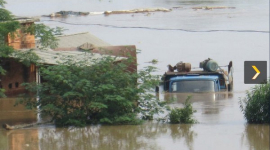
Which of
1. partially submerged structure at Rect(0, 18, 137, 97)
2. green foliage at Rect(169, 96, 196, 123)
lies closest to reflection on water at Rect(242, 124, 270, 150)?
green foliage at Rect(169, 96, 196, 123)

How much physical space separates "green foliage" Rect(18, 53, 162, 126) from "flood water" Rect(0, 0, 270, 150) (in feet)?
1.29

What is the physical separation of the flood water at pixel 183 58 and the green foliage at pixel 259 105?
26 centimetres

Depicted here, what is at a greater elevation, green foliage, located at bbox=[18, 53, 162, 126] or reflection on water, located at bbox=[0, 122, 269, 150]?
green foliage, located at bbox=[18, 53, 162, 126]

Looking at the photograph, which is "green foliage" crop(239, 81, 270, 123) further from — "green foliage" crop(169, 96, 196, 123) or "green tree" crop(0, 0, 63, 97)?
"green tree" crop(0, 0, 63, 97)

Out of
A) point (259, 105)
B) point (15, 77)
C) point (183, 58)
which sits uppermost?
point (183, 58)

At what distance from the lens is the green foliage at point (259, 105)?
48.1 feet

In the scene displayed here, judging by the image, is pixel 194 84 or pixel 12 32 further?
pixel 194 84

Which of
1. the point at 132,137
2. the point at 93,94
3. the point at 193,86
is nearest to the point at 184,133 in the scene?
the point at 132,137

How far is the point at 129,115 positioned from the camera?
50.6 feet

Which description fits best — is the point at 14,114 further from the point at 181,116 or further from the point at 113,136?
the point at 181,116

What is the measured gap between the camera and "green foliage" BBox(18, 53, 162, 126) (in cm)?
1505

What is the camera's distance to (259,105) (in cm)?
1479

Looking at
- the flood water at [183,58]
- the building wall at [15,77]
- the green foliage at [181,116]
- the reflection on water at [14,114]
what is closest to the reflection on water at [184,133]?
the flood water at [183,58]

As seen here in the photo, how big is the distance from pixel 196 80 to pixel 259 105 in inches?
265
